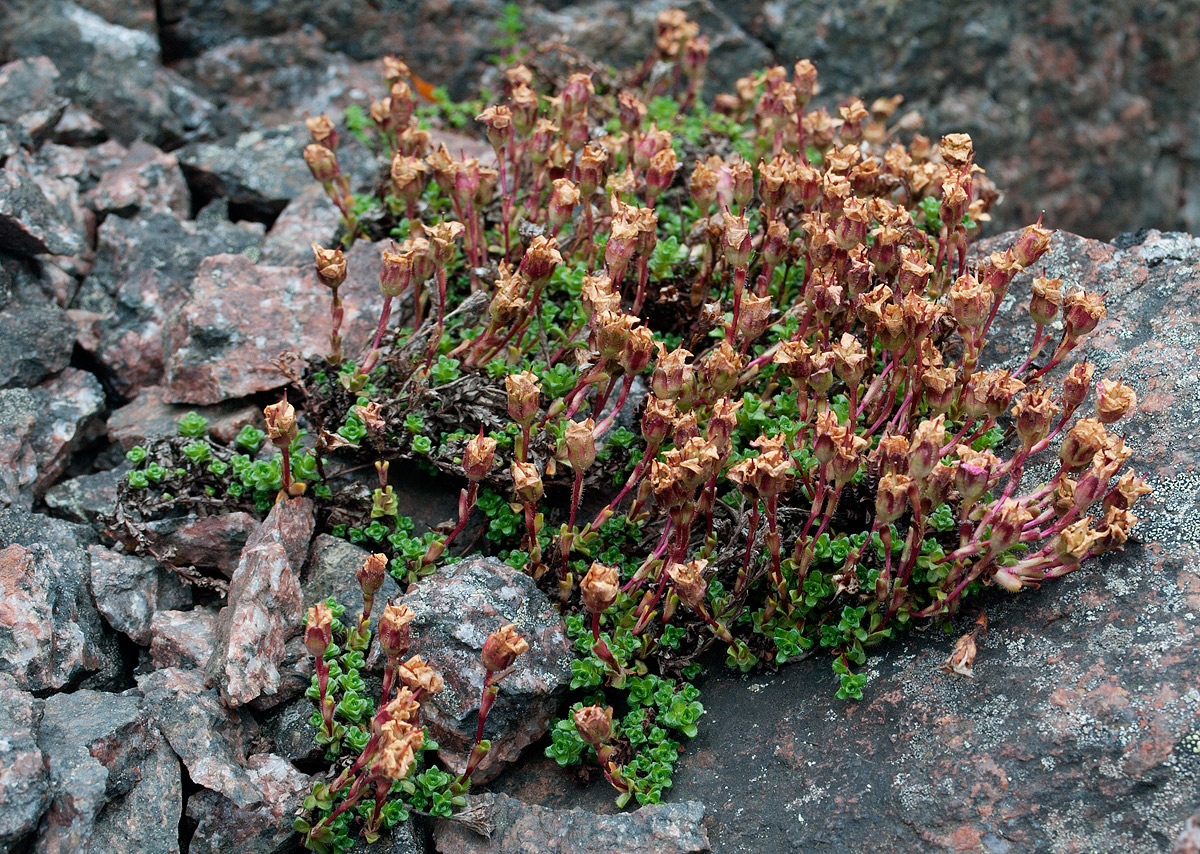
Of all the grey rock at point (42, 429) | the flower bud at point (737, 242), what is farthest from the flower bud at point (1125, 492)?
the grey rock at point (42, 429)

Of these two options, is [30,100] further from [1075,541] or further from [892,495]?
[1075,541]

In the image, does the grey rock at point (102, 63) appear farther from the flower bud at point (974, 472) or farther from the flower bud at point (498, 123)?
the flower bud at point (974, 472)

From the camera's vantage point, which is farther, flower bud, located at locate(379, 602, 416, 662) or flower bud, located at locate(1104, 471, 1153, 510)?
flower bud, located at locate(1104, 471, 1153, 510)

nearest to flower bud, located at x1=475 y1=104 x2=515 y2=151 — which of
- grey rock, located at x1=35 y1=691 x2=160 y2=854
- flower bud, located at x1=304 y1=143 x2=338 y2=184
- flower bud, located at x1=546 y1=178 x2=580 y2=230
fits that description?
flower bud, located at x1=546 y1=178 x2=580 y2=230

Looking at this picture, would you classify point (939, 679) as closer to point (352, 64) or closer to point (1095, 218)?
point (352, 64)

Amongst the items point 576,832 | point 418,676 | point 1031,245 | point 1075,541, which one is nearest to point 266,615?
point 418,676

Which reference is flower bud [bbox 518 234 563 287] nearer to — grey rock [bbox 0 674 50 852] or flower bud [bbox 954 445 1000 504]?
flower bud [bbox 954 445 1000 504]
